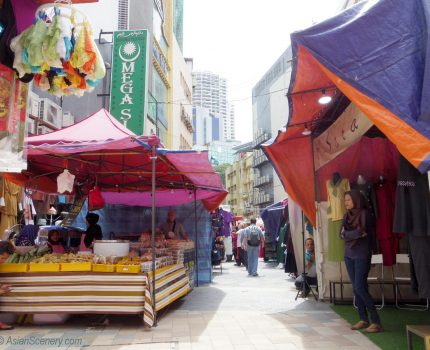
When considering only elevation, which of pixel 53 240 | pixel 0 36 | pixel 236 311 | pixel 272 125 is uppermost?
pixel 272 125

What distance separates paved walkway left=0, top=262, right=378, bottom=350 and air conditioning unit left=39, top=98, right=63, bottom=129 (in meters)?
8.65

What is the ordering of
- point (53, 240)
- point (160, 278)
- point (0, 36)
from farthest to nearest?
point (53, 240) < point (160, 278) < point (0, 36)

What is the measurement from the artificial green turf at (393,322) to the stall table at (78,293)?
310cm

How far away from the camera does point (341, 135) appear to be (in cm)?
666

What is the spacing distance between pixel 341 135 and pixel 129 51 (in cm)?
1228

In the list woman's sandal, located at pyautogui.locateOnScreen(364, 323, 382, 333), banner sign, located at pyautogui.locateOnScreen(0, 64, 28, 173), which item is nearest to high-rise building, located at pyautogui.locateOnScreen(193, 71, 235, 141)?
woman's sandal, located at pyautogui.locateOnScreen(364, 323, 382, 333)

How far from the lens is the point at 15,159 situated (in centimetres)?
297

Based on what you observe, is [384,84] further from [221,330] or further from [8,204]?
[8,204]

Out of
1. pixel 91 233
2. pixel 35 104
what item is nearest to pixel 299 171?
pixel 91 233

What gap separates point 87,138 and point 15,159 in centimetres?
382

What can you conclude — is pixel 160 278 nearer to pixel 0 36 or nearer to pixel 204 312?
pixel 204 312

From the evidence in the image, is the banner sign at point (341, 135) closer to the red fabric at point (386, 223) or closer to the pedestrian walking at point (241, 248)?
the red fabric at point (386, 223)

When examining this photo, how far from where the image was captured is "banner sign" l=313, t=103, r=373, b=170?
5.83m

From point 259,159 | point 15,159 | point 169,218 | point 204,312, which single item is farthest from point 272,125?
point 15,159
